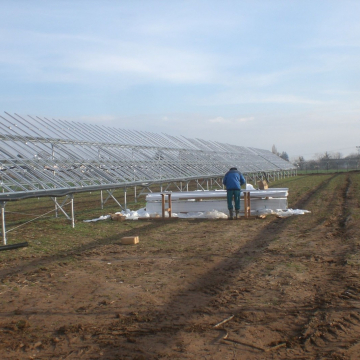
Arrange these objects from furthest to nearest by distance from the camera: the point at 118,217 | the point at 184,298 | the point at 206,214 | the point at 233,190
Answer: the point at 206,214 < the point at 233,190 < the point at 118,217 < the point at 184,298

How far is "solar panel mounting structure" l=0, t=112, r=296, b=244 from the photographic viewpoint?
1124 cm

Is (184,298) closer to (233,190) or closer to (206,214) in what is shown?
(233,190)

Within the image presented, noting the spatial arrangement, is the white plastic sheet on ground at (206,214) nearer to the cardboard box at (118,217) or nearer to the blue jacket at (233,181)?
the cardboard box at (118,217)

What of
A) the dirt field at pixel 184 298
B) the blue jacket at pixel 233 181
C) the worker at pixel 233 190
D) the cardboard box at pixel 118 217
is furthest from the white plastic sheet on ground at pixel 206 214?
the dirt field at pixel 184 298

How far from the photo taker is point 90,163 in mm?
15273

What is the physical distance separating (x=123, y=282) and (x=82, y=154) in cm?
1061

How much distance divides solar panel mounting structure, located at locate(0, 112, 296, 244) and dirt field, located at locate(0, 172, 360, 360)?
2.56 metres

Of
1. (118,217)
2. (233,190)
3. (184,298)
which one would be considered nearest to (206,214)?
(233,190)

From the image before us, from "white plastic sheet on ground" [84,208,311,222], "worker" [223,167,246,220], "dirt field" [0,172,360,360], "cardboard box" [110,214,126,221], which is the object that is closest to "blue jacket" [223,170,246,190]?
"worker" [223,167,246,220]

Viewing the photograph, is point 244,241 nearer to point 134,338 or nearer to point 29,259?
point 29,259

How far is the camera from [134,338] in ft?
12.1

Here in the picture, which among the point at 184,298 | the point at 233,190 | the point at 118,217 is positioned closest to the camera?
the point at 184,298

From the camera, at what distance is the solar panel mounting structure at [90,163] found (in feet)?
36.9

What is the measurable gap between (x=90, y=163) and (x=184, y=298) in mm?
11156
